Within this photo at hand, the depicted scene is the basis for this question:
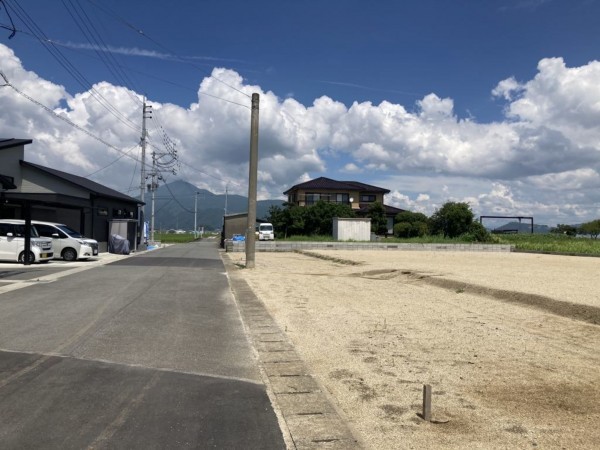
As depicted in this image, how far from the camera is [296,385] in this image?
451 centimetres

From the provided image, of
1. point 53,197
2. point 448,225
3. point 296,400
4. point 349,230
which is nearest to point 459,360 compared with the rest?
point 296,400

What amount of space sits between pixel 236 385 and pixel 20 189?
2513cm

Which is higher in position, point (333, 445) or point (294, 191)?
point (294, 191)

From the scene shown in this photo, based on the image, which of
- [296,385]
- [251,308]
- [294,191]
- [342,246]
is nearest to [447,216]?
[342,246]

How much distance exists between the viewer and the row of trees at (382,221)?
42031mm

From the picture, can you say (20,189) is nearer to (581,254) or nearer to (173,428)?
(173,428)

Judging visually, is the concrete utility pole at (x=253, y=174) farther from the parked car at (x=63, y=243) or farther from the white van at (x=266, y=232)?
the white van at (x=266, y=232)

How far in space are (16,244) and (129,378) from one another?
52.8 feet

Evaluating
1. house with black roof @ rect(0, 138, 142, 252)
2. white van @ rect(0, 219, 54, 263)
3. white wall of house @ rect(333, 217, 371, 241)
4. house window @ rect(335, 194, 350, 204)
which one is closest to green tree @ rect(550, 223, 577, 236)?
house window @ rect(335, 194, 350, 204)

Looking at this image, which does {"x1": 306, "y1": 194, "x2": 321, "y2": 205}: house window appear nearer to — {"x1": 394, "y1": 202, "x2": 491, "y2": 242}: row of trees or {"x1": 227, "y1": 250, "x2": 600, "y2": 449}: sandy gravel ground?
{"x1": 394, "y1": 202, "x2": 491, "y2": 242}: row of trees

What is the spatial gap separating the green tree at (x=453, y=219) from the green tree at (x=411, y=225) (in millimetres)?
1256

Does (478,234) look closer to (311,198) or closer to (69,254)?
(311,198)

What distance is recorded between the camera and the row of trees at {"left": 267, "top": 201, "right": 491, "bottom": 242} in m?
42.0

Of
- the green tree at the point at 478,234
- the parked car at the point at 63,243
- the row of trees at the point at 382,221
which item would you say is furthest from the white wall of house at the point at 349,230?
the parked car at the point at 63,243
